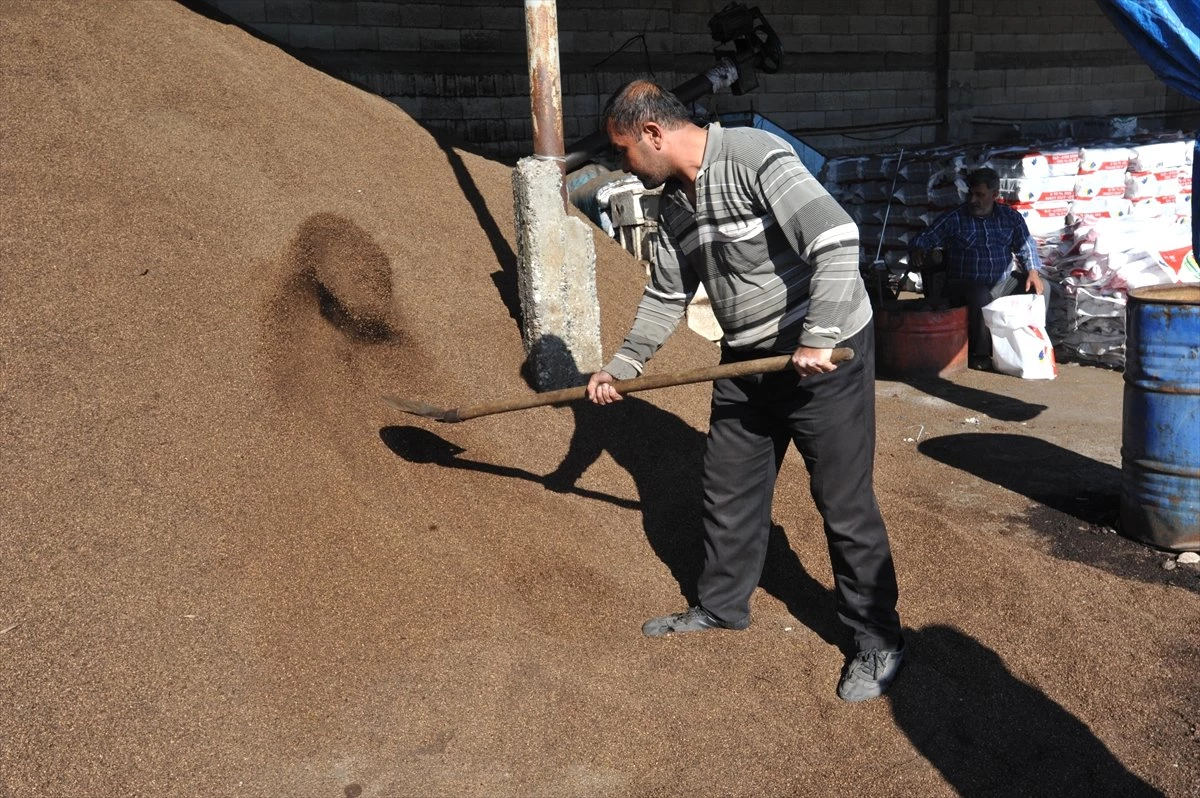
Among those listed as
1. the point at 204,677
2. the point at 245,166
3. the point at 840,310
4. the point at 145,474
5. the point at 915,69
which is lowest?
the point at 204,677

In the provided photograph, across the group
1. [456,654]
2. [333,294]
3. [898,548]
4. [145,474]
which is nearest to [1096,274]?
[898,548]

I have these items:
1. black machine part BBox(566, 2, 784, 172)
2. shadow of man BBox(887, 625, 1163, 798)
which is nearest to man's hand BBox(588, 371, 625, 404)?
shadow of man BBox(887, 625, 1163, 798)

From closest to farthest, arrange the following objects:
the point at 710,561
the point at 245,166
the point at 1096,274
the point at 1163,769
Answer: the point at 1163,769
the point at 710,561
the point at 245,166
the point at 1096,274

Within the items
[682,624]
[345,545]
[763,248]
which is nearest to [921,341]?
[682,624]

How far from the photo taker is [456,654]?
10.9 feet

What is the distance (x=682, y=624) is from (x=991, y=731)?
1.02 meters

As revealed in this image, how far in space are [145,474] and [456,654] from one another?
122 centimetres

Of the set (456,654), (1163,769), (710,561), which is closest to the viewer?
(1163,769)

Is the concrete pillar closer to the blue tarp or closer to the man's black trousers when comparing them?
the man's black trousers

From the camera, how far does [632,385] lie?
3.42 meters

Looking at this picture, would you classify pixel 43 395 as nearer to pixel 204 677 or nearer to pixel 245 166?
pixel 204 677

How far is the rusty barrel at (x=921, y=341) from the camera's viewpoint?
7.15 metres

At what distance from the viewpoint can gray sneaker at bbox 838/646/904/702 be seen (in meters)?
3.19

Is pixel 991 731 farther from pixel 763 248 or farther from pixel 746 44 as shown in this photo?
pixel 746 44
